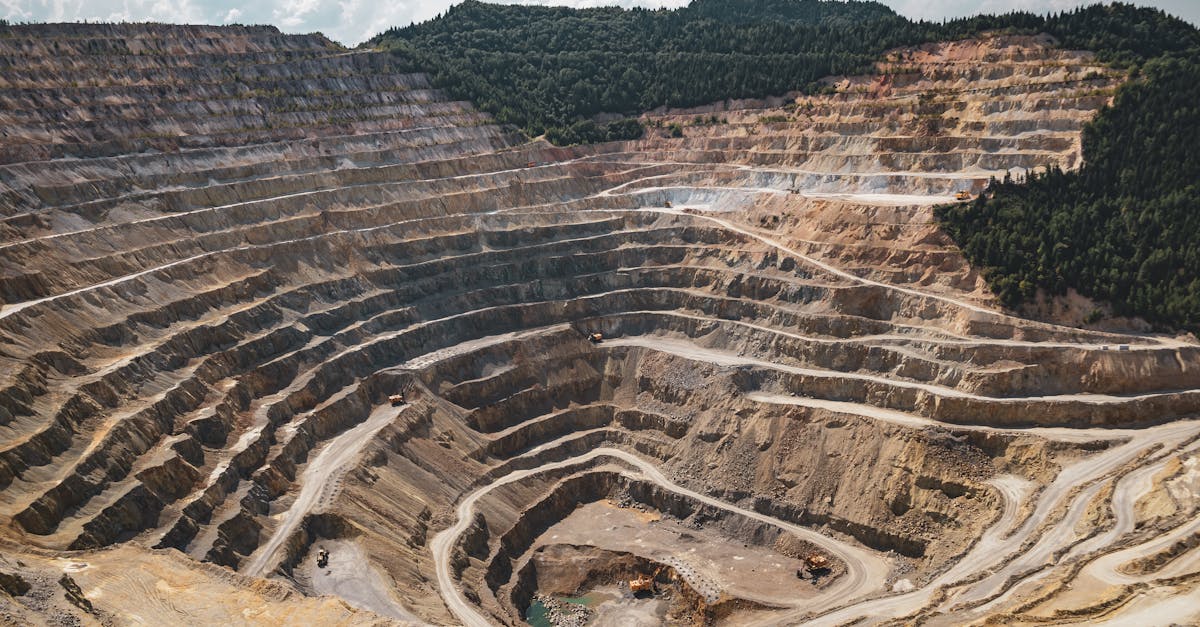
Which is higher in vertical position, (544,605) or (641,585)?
(641,585)

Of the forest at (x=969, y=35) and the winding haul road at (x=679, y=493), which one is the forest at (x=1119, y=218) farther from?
the winding haul road at (x=679, y=493)

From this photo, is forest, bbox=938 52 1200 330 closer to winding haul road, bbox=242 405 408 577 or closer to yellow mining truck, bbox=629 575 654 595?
yellow mining truck, bbox=629 575 654 595

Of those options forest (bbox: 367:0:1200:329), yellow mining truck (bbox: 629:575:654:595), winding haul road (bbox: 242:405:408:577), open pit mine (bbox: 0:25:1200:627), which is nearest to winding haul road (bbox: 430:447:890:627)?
open pit mine (bbox: 0:25:1200:627)

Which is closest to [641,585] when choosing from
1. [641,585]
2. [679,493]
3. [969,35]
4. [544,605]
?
[641,585]

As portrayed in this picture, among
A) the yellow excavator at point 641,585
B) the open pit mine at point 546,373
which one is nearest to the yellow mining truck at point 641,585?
the yellow excavator at point 641,585

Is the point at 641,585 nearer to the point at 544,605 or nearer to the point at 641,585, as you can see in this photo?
the point at 641,585
